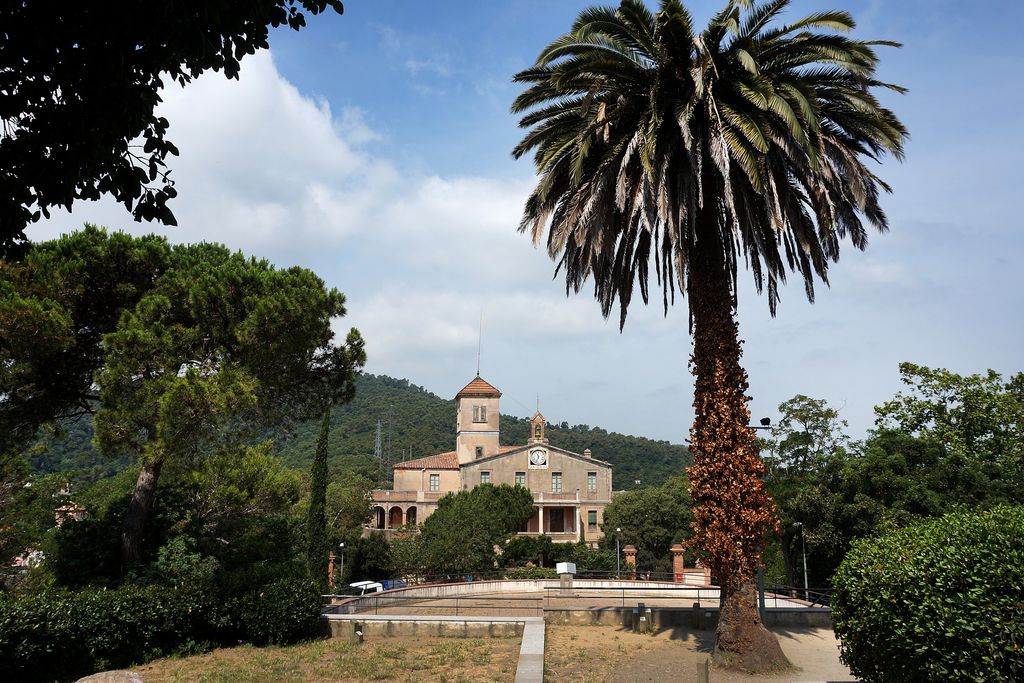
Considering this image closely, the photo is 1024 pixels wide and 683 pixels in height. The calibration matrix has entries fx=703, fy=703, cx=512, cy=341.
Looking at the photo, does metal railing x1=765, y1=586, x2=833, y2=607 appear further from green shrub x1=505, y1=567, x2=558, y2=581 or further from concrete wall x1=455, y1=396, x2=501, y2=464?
concrete wall x1=455, y1=396, x2=501, y2=464

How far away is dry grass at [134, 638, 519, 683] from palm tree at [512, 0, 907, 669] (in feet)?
16.8

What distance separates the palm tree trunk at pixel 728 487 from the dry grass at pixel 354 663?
4.45 m

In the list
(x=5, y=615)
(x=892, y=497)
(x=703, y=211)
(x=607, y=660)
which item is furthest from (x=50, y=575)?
(x=892, y=497)

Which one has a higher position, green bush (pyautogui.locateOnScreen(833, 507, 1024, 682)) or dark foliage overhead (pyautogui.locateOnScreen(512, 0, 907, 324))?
dark foliage overhead (pyautogui.locateOnScreen(512, 0, 907, 324))

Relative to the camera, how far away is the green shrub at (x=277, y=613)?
18391 millimetres

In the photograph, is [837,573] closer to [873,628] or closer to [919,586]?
[873,628]

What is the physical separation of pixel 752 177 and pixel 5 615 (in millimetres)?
16187

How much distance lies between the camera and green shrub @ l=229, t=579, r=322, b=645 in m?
18.4

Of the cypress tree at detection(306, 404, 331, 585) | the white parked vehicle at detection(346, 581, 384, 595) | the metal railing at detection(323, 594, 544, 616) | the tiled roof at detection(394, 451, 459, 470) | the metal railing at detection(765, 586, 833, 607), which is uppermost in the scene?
the tiled roof at detection(394, 451, 459, 470)

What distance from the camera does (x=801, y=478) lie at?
1185 inches

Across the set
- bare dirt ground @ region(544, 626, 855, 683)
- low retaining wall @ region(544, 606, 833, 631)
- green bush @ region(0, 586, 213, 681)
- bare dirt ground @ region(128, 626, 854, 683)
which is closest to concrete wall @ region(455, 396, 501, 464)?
low retaining wall @ region(544, 606, 833, 631)

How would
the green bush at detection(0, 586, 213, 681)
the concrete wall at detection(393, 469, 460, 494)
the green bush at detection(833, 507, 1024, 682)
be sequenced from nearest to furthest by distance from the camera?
the green bush at detection(833, 507, 1024, 682) < the green bush at detection(0, 586, 213, 681) < the concrete wall at detection(393, 469, 460, 494)

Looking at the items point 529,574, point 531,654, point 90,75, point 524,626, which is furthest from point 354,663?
point 529,574

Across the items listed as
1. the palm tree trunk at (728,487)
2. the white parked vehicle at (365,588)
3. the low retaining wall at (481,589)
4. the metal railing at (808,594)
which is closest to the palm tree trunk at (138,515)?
the low retaining wall at (481,589)
